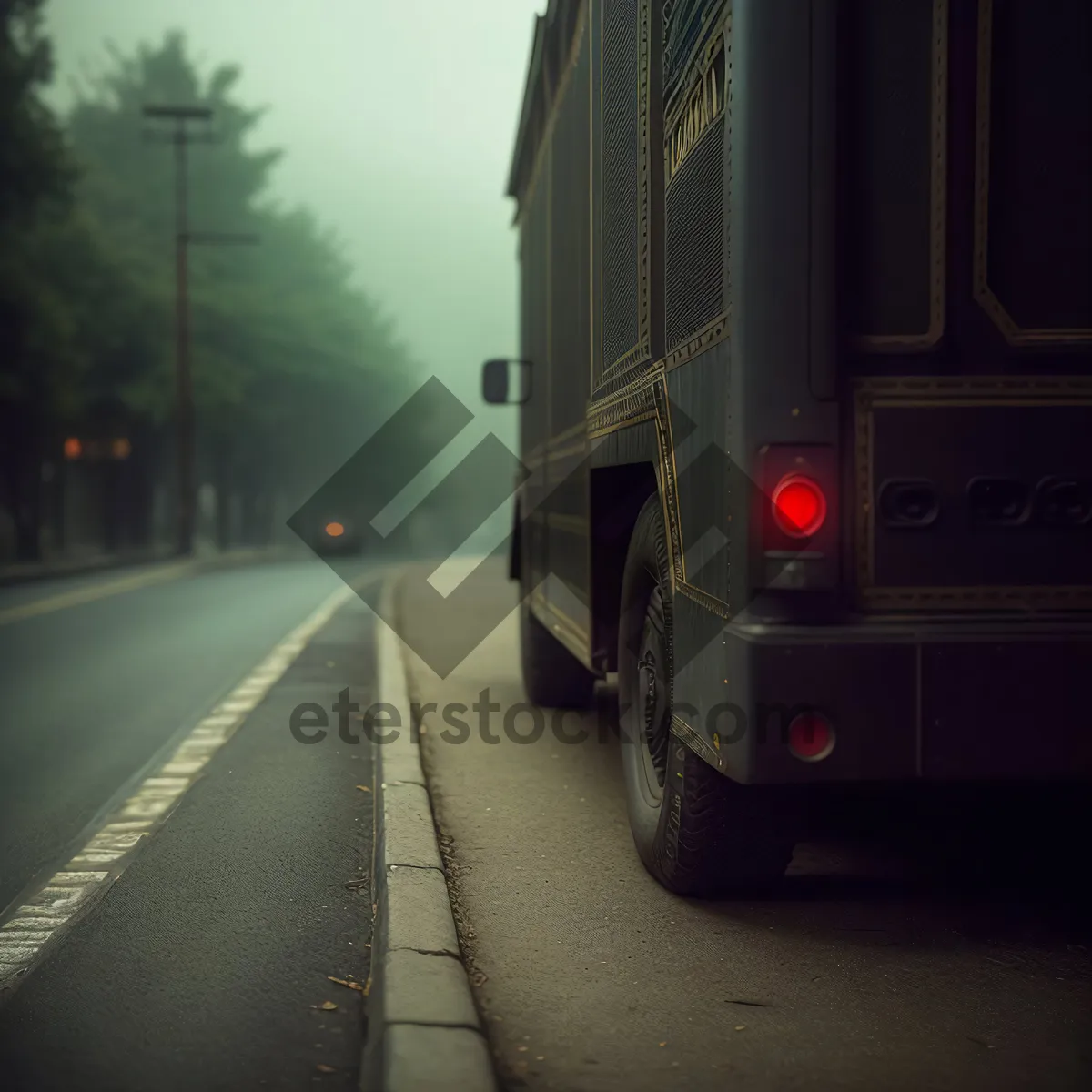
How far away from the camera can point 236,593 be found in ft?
76.5

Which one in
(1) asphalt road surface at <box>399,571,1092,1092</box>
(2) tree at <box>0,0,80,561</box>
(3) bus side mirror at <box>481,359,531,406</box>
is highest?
(2) tree at <box>0,0,80,561</box>

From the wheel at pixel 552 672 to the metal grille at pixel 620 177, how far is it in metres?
3.34

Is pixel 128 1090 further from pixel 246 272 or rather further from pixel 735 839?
pixel 246 272

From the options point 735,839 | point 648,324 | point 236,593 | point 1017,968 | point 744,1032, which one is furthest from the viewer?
point 236,593

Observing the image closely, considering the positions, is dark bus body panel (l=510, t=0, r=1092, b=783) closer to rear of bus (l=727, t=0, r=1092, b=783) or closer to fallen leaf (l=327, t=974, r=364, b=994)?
rear of bus (l=727, t=0, r=1092, b=783)

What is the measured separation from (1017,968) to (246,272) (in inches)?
1956

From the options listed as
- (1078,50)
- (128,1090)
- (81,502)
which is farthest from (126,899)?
(81,502)

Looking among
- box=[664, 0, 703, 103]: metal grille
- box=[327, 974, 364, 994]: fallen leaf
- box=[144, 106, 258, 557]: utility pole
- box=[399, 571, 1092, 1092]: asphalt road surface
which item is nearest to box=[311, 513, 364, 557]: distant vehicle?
box=[144, 106, 258, 557]: utility pole

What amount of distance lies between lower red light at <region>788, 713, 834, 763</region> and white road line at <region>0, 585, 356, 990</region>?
2.18 m

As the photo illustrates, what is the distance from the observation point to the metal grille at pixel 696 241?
412 centimetres

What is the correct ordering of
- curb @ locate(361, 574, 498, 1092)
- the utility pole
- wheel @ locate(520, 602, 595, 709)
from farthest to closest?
the utility pole → wheel @ locate(520, 602, 595, 709) → curb @ locate(361, 574, 498, 1092)

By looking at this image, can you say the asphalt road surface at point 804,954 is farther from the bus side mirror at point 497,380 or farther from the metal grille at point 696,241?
the bus side mirror at point 497,380

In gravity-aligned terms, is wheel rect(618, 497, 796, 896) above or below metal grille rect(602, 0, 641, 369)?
below

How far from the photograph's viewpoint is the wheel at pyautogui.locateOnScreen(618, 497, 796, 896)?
4.54 m
